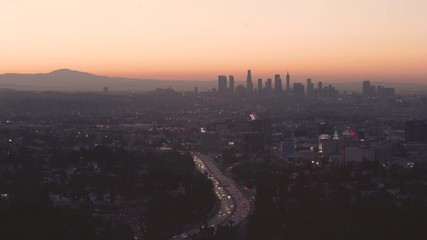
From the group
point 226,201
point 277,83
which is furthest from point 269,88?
point 226,201

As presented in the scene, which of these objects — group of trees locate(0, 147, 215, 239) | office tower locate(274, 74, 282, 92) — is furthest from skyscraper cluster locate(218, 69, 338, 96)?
group of trees locate(0, 147, 215, 239)

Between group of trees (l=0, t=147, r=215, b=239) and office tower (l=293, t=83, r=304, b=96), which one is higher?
group of trees (l=0, t=147, r=215, b=239)

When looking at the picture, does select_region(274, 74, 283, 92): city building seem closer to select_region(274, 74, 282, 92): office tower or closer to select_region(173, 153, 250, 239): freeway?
select_region(274, 74, 282, 92): office tower

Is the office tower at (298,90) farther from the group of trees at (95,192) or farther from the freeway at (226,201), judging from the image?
the freeway at (226,201)

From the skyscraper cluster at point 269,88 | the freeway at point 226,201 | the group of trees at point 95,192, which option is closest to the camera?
the group of trees at point 95,192

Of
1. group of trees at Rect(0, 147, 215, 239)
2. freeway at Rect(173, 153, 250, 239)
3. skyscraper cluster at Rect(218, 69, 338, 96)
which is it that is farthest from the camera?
skyscraper cluster at Rect(218, 69, 338, 96)

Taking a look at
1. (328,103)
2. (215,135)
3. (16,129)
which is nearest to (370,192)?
(215,135)

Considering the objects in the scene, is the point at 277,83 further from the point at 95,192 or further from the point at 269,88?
the point at 95,192

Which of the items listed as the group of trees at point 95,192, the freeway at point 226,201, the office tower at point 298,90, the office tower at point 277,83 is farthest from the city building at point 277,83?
the freeway at point 226,201
